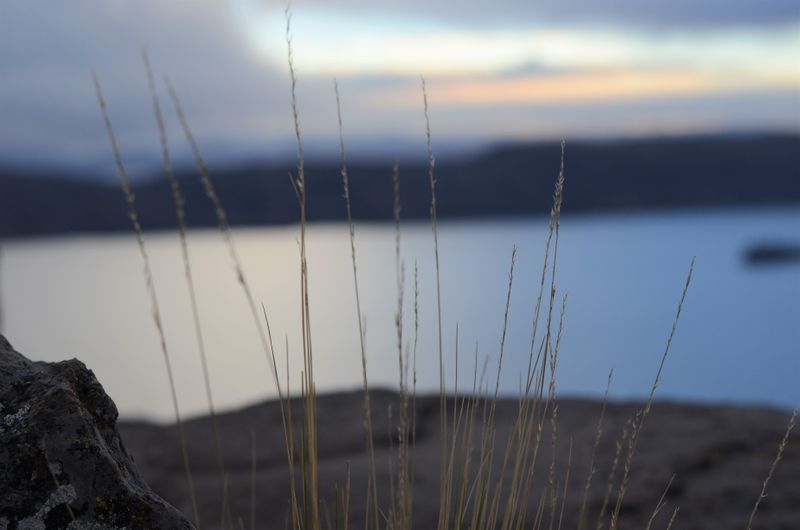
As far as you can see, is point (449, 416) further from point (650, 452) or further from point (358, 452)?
point (650, 452)

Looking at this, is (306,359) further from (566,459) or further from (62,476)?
(566,459)

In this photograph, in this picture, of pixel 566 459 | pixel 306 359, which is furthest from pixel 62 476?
pixel 566 459

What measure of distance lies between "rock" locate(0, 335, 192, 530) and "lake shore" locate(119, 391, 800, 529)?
3.20 feet

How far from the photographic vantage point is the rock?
124 centimetres

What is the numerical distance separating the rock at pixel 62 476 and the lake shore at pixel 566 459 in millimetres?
975

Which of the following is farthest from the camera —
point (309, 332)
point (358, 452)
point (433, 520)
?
point (358, 452)

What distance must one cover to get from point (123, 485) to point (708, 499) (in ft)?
6.11

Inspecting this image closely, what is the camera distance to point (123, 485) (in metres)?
1.26

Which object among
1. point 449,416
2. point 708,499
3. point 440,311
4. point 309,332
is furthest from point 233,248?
point 449,416

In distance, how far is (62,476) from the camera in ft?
4.11

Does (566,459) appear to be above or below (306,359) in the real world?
below

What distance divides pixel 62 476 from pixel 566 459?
201 cm

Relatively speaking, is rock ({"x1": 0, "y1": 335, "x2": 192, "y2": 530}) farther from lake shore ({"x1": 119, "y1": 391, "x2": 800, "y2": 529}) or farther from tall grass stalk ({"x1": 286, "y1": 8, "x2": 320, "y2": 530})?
lake shore ({"x1": 119, "y1": 391, "x2": 800, "y2": 529})

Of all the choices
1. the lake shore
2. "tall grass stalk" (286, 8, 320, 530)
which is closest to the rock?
"tall grass stalk" (286, 8, 320, 530)
